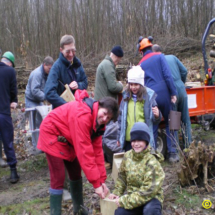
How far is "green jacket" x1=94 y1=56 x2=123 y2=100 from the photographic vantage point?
510 cm

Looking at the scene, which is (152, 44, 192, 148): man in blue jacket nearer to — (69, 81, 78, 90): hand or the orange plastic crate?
the orange plastic crate

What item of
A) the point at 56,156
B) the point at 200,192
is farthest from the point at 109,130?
the point at 56,156

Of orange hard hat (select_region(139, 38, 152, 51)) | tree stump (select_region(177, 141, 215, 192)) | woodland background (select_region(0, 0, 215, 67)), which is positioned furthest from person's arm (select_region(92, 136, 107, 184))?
woodland background (select_region(0, 0, 215, 67))

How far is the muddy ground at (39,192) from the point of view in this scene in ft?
13.0

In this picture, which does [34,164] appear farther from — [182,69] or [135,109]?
[182,69]

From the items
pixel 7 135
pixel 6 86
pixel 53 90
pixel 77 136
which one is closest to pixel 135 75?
pixel 53 90

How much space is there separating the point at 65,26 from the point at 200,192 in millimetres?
10661

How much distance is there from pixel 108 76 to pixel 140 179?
2.26 m

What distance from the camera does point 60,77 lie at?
14.0 ft

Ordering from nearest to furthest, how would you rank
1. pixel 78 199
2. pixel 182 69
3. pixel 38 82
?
pixel 78 199 → pixel 182 69 → pixel 38 82

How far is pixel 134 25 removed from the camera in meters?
13.3

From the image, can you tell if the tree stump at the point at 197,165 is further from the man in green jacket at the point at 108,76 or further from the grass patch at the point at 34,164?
the grass patch at the point at 34,164

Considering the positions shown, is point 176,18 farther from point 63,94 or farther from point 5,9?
point 63,94

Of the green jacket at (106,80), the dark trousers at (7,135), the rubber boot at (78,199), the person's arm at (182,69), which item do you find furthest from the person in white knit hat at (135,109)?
the dark trousers at (7,135)
